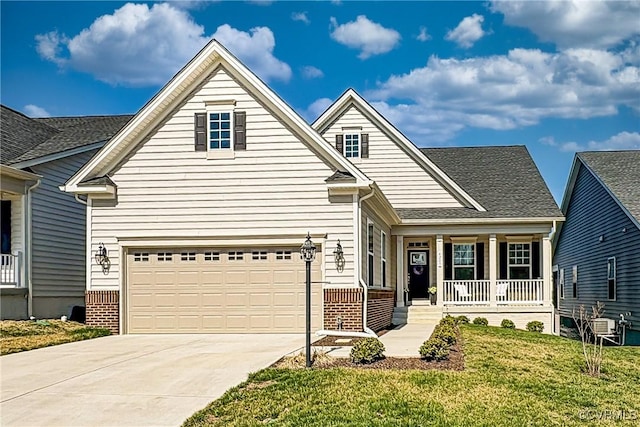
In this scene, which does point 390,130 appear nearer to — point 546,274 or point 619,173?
point 546,274

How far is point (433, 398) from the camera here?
9.29 metres

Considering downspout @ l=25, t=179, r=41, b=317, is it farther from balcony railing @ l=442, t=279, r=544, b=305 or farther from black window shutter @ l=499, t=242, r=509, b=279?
black window shutter @ l=499, t=242, r=509, b=279

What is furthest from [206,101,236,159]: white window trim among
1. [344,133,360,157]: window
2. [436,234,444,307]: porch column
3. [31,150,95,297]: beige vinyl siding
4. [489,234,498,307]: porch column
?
[489,234,498,307]: porch column

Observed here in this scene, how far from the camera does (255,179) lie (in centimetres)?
1741

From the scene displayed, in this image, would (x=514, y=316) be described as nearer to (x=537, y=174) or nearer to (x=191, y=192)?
(x=537, y=174)

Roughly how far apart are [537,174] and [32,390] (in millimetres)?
20715

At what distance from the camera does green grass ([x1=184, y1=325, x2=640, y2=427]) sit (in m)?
8.50

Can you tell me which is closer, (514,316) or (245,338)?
(245,338)

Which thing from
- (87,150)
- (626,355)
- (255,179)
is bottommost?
(626,355)

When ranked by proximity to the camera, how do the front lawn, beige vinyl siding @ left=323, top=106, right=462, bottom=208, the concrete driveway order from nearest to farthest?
the concrete driveway, the front lawn, beige vinyl siding @ left=323, top=106, right=462, bottom=208

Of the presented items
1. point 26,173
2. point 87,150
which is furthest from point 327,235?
point 87,150

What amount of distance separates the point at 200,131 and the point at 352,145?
8.85 meters

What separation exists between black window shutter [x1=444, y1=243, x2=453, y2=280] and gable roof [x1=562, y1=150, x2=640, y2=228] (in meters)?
5.33

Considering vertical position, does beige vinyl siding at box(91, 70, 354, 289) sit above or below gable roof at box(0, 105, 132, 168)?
below
